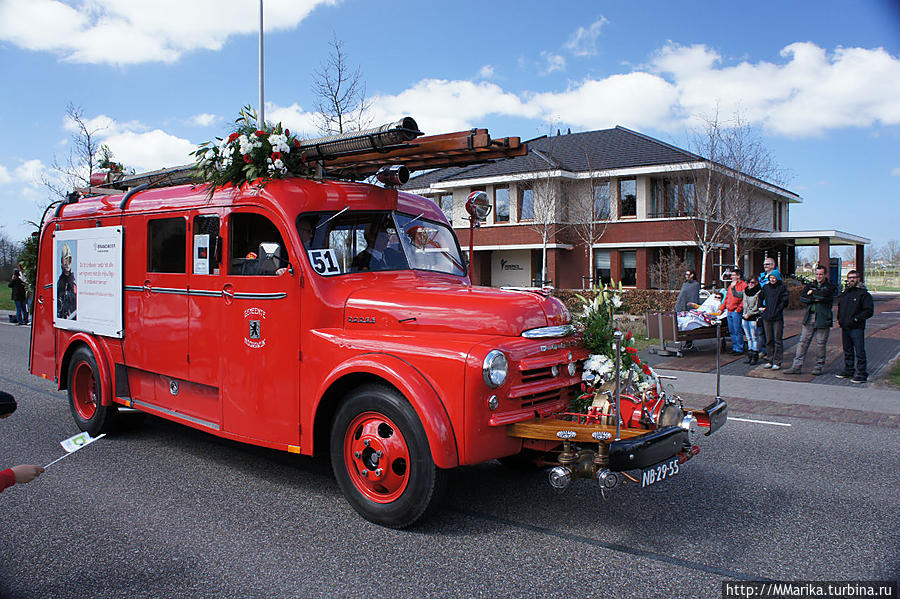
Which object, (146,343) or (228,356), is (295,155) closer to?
(228,356)

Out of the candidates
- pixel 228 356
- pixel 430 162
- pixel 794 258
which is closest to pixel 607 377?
pixel 430 162

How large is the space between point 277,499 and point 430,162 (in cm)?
290

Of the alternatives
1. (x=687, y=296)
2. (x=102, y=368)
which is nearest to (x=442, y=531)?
(x=102, y=368)

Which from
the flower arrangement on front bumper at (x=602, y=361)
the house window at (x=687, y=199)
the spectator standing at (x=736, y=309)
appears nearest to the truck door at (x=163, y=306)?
the flower arrangement on front bumper at (x=602, y=361)

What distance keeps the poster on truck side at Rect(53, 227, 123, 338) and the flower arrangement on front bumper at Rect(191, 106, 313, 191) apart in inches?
62.2

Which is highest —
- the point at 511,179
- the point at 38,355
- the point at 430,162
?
the point at 511,179

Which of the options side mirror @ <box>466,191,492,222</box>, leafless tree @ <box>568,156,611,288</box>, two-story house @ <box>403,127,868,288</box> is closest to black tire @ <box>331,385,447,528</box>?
side mirror @ <box>466,191,492,222</box>

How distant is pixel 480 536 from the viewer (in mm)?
4285

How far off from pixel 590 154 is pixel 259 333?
28.4 m

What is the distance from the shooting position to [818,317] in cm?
1131

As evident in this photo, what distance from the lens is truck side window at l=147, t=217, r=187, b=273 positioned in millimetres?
5867

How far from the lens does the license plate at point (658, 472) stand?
393 cm

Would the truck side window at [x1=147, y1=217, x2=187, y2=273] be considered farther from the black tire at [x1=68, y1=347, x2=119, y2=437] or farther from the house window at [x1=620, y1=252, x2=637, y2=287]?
the house window at [x1=620, y1=252, x2=637, y2=287]

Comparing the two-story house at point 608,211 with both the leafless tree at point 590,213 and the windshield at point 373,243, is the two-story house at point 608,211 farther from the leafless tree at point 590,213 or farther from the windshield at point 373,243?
the windshield at point 373,243
